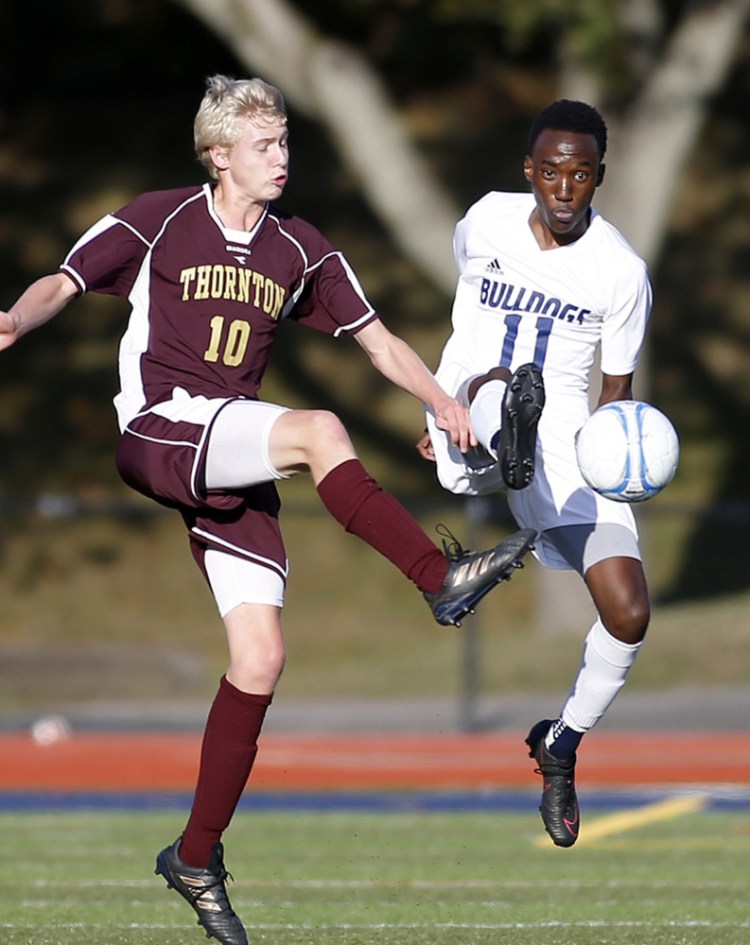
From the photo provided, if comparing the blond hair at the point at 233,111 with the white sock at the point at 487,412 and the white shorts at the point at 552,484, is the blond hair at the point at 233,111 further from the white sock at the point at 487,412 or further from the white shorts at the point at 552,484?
the white shorts at the point at 552,484

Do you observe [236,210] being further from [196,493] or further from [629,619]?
[629,619]

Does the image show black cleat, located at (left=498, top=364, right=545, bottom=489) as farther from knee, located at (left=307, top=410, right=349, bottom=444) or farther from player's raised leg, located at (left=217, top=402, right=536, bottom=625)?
knee, located at (left=307, top=410, right=349, bottom=444)

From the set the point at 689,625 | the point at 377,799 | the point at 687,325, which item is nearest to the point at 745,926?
the point at 377,799

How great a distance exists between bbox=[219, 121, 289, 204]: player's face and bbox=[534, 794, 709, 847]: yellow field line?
4810mm

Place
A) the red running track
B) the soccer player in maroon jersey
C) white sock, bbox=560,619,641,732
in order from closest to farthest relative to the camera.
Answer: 1. the soccer player in maroon jersey
2. white sock, bbox=560,619,641,732
3. the red running track

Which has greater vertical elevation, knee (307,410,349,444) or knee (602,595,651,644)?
knee (307,410,349,444)

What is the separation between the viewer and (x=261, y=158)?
6.10 m

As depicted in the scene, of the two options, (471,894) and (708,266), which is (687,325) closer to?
(708,266)

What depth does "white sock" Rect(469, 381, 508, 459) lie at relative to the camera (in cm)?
618

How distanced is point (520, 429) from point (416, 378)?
1.85 ft

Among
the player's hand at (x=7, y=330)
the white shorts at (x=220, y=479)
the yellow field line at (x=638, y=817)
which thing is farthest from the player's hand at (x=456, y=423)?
the yellow field line at (x=638, y=817)

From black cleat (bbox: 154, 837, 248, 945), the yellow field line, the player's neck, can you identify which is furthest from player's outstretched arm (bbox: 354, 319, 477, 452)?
the yellow field line

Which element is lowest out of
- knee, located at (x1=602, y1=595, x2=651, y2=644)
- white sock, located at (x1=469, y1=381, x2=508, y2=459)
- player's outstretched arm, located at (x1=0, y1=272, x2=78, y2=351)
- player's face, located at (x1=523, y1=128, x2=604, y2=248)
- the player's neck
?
knee, located at (x1=602, y1=595, x2=651, y2=644)

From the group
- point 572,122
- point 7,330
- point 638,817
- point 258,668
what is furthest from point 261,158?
point 638,817
